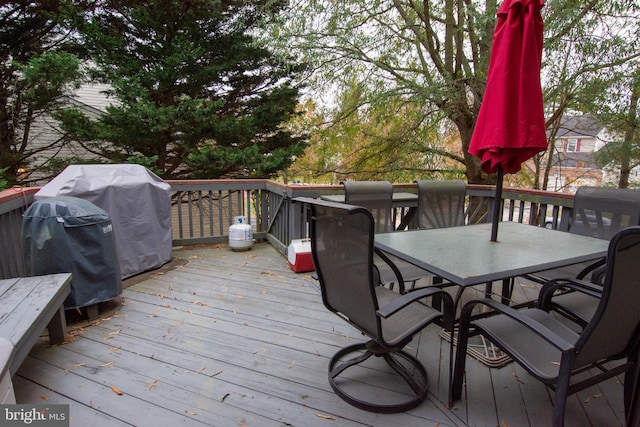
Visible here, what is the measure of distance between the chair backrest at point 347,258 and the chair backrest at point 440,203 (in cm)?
166

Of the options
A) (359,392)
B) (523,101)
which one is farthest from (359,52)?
(359,392)

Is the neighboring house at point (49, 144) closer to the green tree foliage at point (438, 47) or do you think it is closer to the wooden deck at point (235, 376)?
the green tree foliage at point (438, 47)

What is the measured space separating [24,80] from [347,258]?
23.6ft

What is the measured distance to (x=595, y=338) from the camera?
4.23 ft

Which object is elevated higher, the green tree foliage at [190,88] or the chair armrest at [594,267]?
the green tree foliage at [190,88]

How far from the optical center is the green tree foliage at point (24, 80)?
5918 mm

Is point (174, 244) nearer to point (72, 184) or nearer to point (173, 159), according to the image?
point (72, 184)

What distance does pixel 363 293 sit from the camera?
1.57m

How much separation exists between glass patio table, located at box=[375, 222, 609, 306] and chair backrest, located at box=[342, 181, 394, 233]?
0.49 meters

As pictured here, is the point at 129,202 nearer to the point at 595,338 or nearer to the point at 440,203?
the point at 440,203

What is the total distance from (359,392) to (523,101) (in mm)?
1823

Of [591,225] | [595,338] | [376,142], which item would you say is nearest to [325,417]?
[595,338]

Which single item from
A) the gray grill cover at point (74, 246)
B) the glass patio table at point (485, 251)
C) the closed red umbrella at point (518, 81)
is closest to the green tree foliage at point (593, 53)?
the closed red umbrella at point (518, 81)

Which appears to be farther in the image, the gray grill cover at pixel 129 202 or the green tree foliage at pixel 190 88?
the green tree foliage at pixel 190 88
